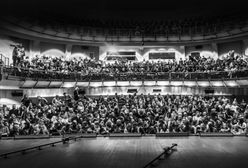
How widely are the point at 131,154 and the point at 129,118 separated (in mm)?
4888

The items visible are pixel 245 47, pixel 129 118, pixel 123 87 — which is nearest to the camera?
pixel 129 118

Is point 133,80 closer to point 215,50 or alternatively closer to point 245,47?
point 215,50

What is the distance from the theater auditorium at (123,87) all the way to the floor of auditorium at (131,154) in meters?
0.04

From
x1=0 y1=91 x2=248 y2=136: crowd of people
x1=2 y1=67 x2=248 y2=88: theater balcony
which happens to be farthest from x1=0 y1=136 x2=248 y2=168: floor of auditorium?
x1=2 y1=67 x2=248 y2=88: theater balcony

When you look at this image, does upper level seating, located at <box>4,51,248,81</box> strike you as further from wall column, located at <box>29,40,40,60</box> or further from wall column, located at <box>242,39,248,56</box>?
wall column, located at <box>242,39,248,56</box>

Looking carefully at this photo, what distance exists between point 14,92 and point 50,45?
7.96m

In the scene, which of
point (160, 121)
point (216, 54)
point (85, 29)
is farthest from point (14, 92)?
point (216, 54)

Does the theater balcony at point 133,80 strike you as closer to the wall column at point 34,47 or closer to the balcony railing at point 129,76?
the balcony railing at point 129,76

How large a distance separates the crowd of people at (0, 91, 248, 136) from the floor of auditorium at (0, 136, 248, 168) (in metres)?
1.50

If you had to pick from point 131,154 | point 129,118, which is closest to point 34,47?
point 129,118

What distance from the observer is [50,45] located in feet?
77.2

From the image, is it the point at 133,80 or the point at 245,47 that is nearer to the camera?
the point at 133,80

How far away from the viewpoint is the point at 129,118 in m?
12.8

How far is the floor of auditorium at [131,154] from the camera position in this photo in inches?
267
